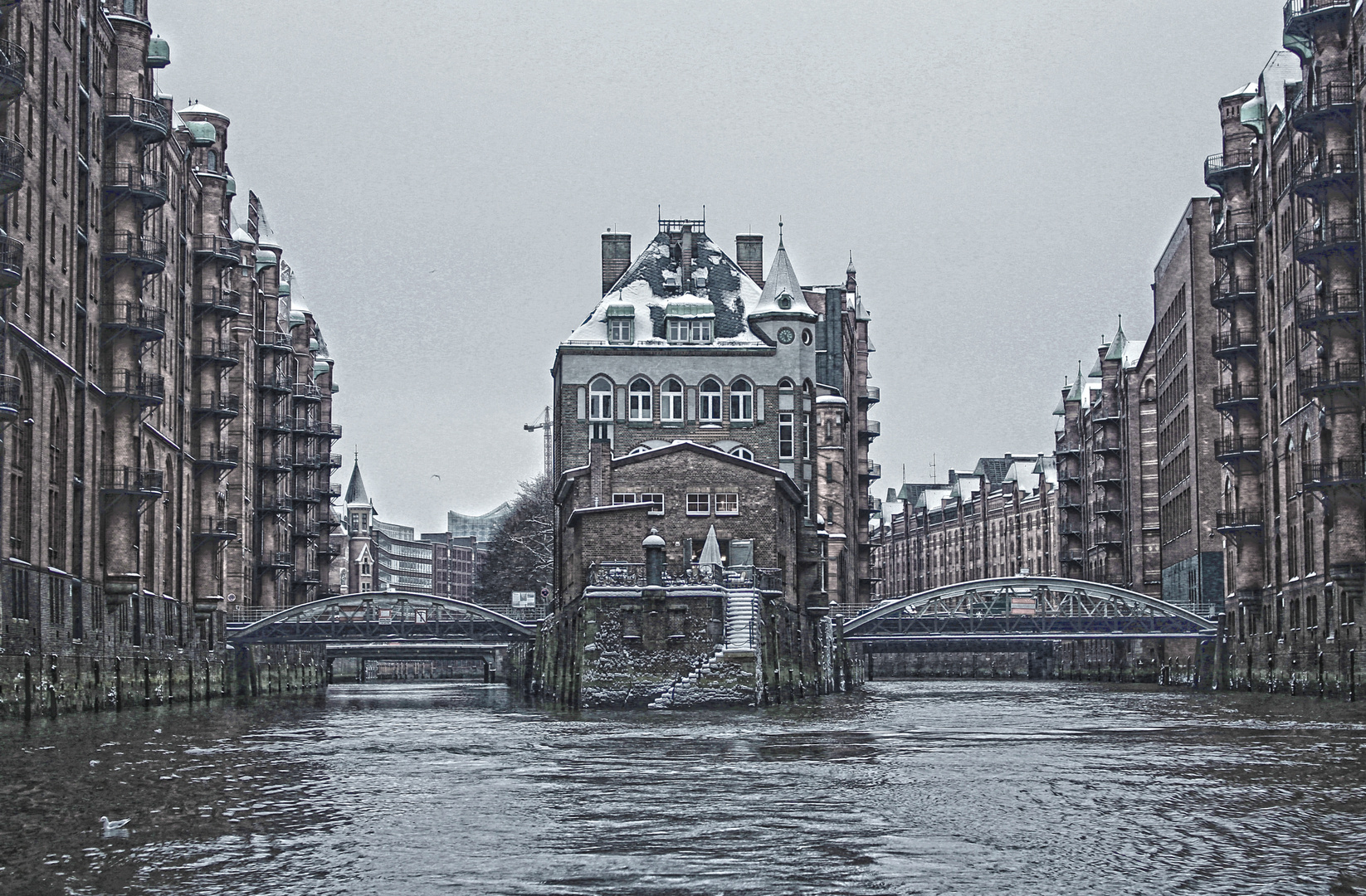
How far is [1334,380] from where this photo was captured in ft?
233

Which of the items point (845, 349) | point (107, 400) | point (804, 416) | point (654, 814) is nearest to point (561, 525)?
point (804, 416)

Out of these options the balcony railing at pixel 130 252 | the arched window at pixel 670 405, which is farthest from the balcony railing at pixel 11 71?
the arched window at pixel 670 405

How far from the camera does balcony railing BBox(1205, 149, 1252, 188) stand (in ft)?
297

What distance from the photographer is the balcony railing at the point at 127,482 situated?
7250 centimetres

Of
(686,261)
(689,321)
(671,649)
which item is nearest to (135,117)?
(671,649)

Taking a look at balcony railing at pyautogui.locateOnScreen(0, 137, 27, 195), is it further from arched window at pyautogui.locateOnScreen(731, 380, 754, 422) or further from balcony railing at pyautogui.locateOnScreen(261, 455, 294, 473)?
balcony railing at pyautogui.locateOnScreen(261, 455, 294, 473)

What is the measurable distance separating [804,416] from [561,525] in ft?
Answer: 49.4

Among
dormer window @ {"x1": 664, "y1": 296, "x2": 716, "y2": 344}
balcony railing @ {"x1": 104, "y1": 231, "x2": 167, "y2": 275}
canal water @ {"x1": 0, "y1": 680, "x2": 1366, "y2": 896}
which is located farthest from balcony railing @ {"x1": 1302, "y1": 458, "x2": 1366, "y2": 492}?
balcony railing @ {"x1": 104, "y1": 231, "x2": 167, "y2": 275}

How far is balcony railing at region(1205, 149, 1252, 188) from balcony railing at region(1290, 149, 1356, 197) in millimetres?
17738

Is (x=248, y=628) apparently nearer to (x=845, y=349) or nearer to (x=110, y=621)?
(x=110, y=621)

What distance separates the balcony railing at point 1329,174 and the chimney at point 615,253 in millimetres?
47176

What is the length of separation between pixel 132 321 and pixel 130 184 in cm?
501

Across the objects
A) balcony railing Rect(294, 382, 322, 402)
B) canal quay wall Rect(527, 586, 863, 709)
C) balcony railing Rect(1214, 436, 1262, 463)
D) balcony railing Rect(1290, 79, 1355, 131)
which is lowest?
canal quay wall Rect(527, 586, 863, 709)

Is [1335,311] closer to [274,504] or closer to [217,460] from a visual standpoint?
[217,460]
